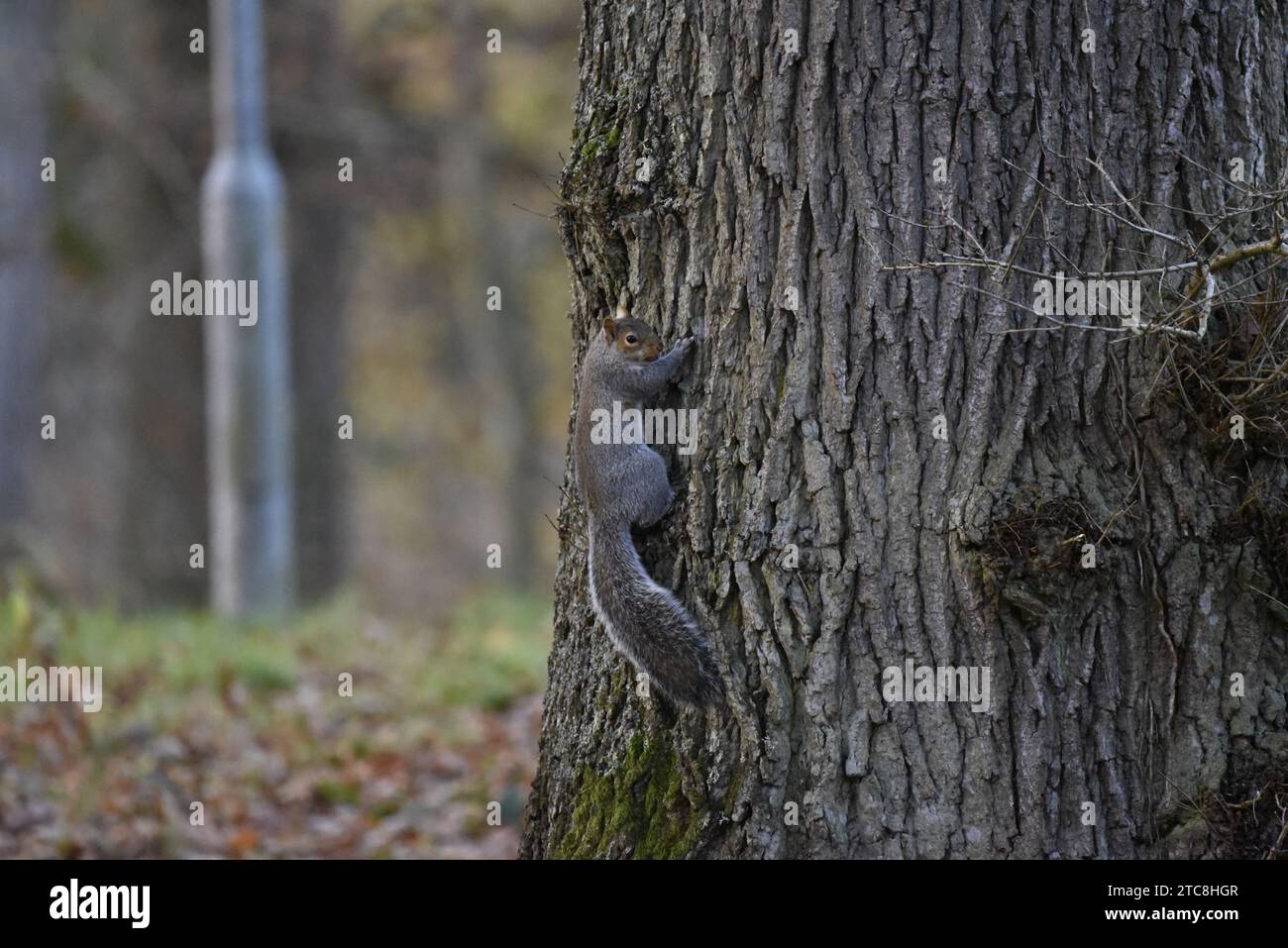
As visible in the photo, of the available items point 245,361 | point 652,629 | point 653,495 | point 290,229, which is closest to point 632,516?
point 653,495

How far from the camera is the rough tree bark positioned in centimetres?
321

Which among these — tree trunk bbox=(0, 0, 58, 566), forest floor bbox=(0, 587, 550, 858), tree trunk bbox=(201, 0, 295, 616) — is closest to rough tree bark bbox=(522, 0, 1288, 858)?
forest floor bbox=(0, 587, 550, 858)

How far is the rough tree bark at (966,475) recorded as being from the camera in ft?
10.5

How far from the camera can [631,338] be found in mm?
3682

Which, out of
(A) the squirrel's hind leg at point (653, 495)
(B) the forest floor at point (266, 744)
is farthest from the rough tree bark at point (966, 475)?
(B) the forest floor at point (266, 744)

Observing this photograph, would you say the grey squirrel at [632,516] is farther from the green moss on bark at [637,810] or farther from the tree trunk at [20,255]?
the tree trunk at [20,255]

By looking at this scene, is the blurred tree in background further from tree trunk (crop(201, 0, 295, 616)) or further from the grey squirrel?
the grey squirrel

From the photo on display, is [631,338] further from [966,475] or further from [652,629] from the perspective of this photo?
[966,475]

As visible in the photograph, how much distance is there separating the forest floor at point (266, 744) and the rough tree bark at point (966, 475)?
2419 millimetres

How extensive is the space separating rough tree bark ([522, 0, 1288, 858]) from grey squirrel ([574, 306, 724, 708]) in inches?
4.8

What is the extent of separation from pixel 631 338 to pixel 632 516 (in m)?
0.52

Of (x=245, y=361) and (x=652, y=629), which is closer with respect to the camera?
(x=652, y=629)

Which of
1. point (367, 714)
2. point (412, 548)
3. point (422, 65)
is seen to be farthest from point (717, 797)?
point (412, 548)

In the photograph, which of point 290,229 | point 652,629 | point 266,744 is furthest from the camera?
point 290,229
